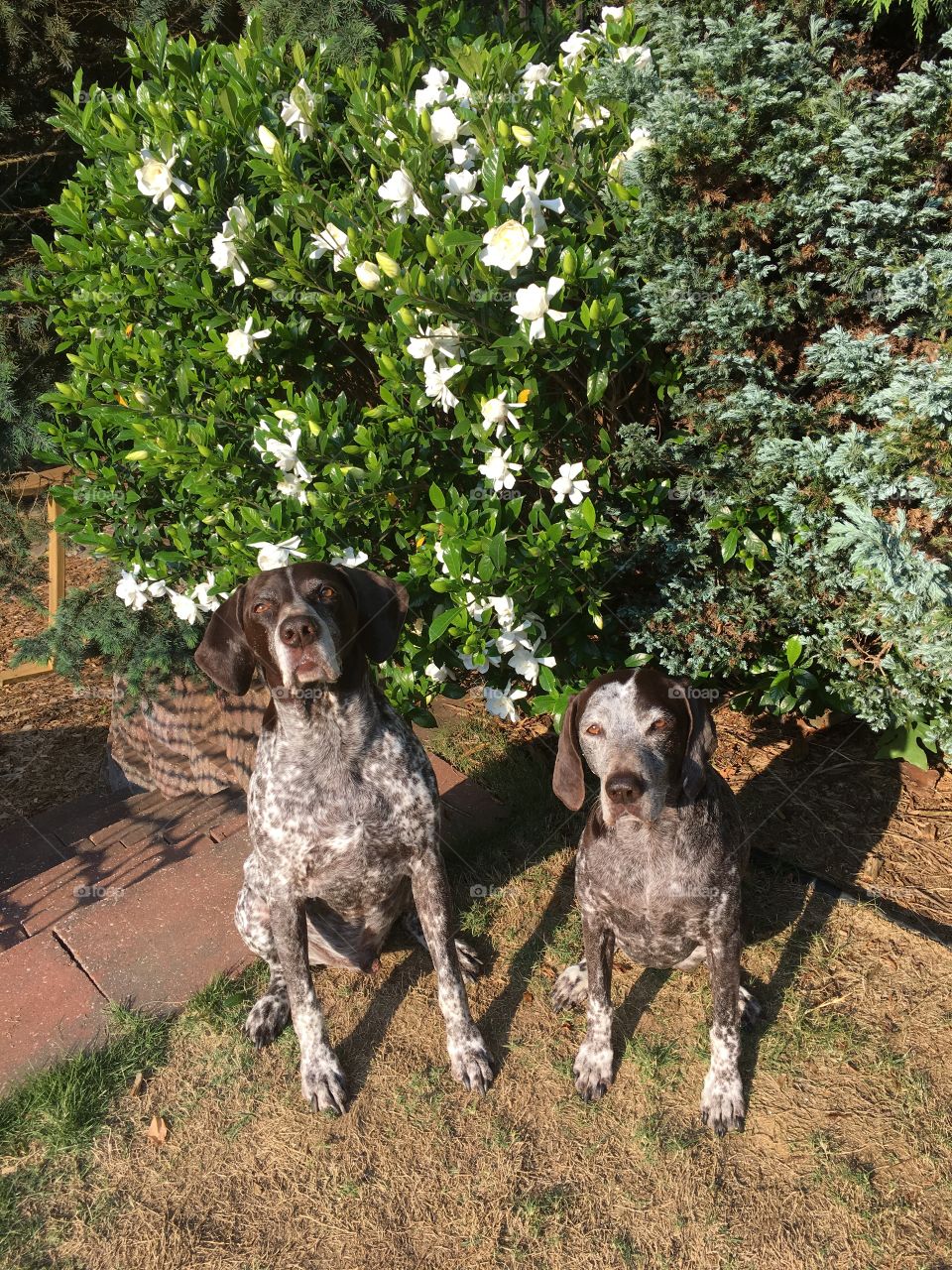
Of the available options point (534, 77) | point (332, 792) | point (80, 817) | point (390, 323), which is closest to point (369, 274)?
point (390, 323)

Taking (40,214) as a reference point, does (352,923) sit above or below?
below

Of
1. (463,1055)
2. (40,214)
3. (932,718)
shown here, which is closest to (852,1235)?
(463,1055)

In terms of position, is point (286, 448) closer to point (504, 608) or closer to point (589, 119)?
point (504, 608)

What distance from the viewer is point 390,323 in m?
3.70

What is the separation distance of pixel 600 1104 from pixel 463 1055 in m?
0.49

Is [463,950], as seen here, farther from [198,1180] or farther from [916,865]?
[916,865]

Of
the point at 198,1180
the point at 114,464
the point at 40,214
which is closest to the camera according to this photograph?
the point at 198,1180

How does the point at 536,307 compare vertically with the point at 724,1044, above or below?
above

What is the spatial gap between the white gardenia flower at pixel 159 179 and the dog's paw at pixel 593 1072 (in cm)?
352

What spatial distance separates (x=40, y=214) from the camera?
6.34m

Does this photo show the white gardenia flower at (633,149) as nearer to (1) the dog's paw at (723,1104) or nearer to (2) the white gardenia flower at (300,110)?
(2) the white gardenia flower at (300,110)

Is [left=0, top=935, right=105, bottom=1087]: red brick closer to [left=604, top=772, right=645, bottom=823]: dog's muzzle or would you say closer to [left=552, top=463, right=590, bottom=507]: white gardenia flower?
[left=604, top=772, right=645, bottom=823]: dog's muzzle

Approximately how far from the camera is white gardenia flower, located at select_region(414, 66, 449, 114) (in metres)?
3.66

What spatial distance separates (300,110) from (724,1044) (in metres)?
3.69
